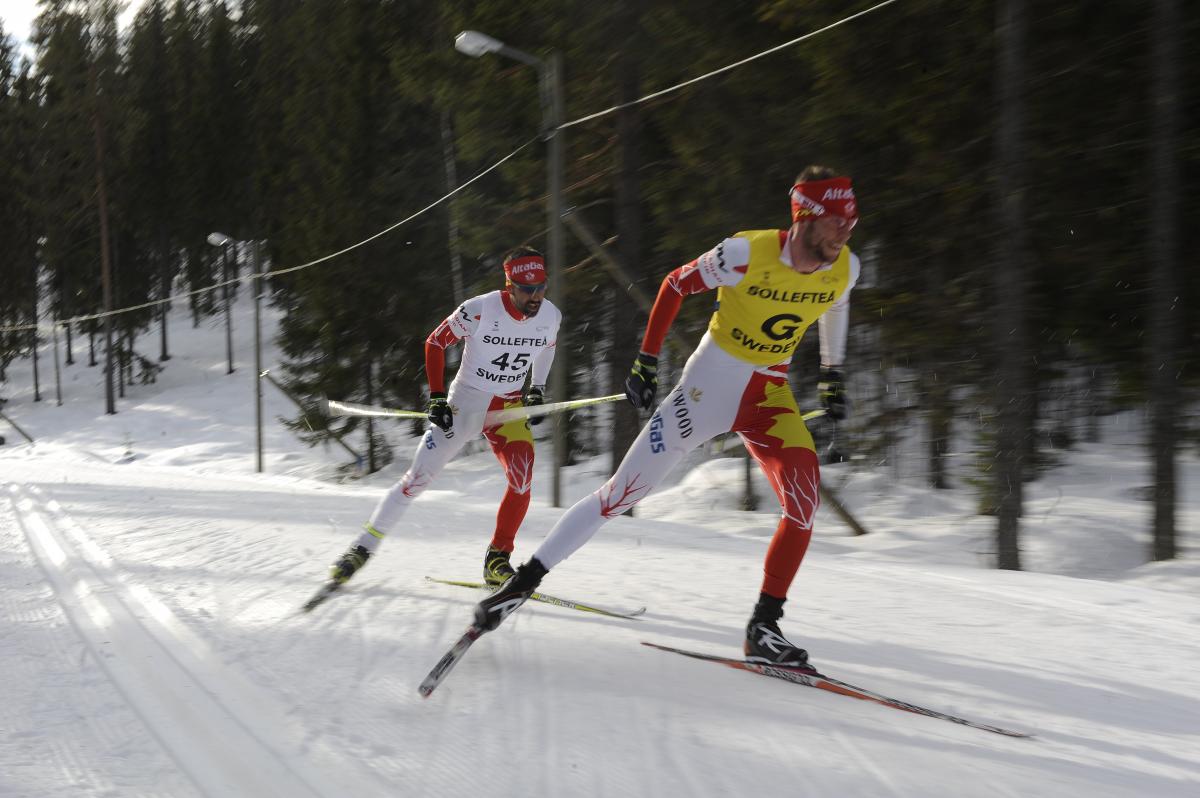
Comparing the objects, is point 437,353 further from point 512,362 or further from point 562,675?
point 562,675

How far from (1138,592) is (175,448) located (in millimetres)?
32010

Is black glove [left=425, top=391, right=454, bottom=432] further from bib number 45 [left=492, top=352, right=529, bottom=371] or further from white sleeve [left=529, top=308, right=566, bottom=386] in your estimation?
white sleeve [left=529, top=308, right=566, bottom=386]

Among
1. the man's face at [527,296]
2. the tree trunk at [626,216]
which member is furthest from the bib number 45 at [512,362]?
the tree trunk at [626,216]

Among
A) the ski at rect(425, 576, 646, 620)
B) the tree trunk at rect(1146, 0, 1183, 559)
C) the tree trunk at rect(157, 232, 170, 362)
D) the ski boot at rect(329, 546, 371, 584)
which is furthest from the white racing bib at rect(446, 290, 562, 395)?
the tree trunk at rect(157, 232, 170, 362)

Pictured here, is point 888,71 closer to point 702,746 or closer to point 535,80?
point 535,80

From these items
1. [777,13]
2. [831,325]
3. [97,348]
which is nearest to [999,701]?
[831,325]

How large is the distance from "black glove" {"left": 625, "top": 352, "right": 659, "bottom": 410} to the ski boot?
8.73 ft

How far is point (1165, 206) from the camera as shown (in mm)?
7961

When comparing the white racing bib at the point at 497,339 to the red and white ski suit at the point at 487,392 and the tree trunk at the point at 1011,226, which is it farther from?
the tree trunk at the point at 1011,226

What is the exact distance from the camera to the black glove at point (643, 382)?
429 centimetres

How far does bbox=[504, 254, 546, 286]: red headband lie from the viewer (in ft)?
19.8

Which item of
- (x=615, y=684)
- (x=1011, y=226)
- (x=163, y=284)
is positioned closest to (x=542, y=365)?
(x=615, y=684)

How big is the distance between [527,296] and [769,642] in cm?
274

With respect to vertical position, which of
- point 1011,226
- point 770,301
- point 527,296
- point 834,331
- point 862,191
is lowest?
point 834,331
